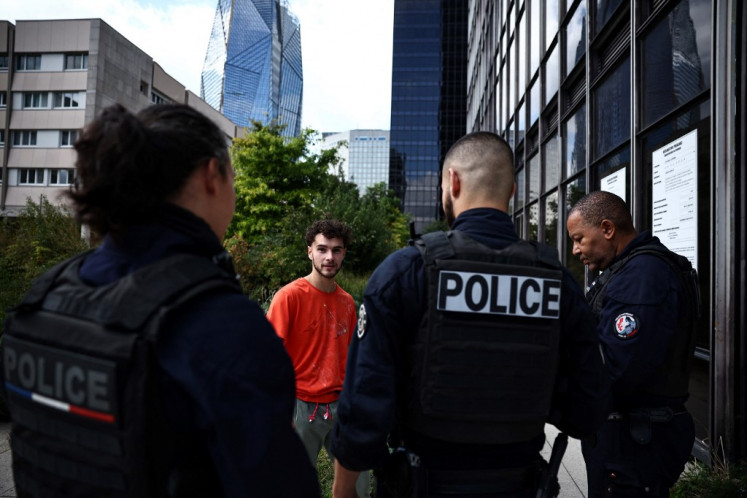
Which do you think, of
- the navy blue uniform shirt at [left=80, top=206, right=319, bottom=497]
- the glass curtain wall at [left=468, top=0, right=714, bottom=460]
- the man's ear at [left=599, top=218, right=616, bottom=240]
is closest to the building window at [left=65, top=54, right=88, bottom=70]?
the glass curtain wall at [left=468, top=0, right=714, bottom=460]

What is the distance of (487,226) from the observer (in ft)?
6.24

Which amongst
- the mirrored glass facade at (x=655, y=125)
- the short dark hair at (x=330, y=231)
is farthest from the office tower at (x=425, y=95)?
the short dark hair at (x=330, y=231)

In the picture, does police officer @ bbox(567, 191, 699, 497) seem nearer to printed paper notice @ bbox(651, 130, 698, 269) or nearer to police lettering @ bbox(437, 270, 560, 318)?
police lettering @ bbox(437, 270, 560, 318)

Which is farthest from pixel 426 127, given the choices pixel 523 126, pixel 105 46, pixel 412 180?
pixel 523 126

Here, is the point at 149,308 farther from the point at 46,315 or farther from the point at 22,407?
the point at 22,407

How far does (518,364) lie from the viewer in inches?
70.4

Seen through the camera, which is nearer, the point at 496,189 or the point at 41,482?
the point at 41,482

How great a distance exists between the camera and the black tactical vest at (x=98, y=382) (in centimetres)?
104

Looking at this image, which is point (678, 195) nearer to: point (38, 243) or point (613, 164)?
point (613, 164)

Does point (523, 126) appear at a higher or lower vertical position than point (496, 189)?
higher

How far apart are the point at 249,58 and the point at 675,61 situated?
156885mm

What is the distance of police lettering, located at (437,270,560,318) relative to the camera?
175 centimetres

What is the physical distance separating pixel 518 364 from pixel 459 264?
0.41m

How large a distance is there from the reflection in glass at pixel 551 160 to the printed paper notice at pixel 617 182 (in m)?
2.80
